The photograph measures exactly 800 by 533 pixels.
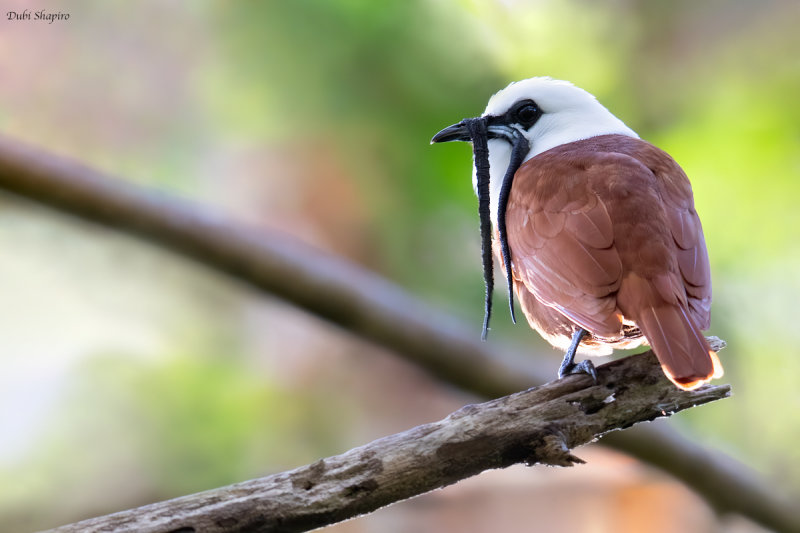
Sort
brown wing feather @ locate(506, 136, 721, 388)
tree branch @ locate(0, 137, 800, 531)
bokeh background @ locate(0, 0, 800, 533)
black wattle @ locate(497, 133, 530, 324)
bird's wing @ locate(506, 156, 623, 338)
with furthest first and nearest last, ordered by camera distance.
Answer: bokeh background @ locate(0, 0, 800, 533)
tree branch @ locate(0, 137, 800, 531)
black wattle @ locate(497, 133, 530, 324)
bird's wing @ locate(506, 156, 623, 338)
brown wing feather @ locate(506, 136, 721, 388)

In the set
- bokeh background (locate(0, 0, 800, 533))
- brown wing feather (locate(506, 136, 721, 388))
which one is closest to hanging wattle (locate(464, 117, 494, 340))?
brown wing feather (locate(506, 136, 721, 388))

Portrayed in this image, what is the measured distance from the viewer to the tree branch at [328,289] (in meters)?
3.34

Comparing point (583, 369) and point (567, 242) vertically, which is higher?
point (567, 242)

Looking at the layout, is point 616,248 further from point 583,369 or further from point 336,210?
point 336,210

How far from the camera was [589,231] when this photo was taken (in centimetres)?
219

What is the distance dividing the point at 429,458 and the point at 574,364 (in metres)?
0.63

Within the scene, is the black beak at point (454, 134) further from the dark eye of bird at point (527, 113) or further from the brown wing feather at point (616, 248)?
the brown wing feather at point (616, 248)

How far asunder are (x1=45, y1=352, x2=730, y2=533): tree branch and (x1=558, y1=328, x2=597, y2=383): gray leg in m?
0.03

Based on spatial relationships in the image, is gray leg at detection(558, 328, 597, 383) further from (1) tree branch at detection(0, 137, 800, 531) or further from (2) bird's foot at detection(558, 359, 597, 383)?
(1) tree branch at detection(0, 137, 800, 531)

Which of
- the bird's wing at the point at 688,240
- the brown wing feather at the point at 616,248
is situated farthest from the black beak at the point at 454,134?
the bird's wing at the point at 688,240

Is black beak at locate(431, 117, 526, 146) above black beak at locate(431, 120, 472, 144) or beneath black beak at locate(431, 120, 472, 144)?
above

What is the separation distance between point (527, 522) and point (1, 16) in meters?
4.33

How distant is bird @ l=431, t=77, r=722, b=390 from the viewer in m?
2.02

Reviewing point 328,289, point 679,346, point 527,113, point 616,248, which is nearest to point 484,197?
point 527,113
